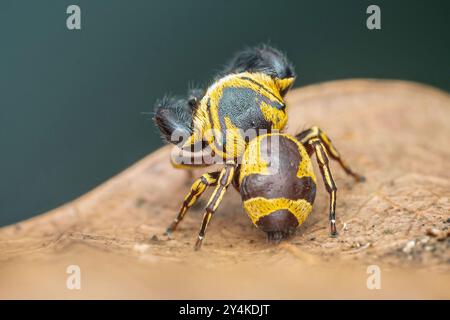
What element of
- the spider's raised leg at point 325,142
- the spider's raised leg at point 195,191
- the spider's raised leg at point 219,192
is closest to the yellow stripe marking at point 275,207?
the spider's raised leg at point 219,192

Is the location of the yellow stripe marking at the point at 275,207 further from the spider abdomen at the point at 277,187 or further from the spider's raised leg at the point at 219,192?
the spider's raised leg at the point at 219,192

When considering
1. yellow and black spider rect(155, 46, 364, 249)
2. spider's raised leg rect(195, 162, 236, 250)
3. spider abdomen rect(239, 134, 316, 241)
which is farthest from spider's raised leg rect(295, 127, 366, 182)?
spider's raised leg rect(195, 162, 236, 250)

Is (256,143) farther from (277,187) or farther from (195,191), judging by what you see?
(195,191)

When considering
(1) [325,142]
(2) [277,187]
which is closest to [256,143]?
(2) [277,187]

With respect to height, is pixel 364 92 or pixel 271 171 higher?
pixel 364 92

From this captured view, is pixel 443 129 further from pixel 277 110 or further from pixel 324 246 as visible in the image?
pixel 324 246

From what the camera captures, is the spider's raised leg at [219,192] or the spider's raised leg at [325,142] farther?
the spider's raised leg at [325,142]

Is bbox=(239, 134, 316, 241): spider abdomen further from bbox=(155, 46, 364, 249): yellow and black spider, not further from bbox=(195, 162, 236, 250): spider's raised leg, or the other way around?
bbox=(195, 162, 236, 250): spider's raised leg

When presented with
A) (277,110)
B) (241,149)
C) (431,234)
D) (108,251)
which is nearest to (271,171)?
(241,149)
